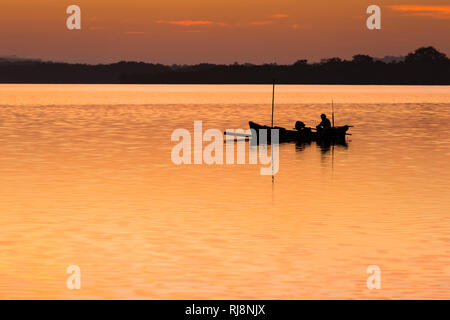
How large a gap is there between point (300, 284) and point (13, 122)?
185ft

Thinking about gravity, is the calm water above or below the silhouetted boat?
below

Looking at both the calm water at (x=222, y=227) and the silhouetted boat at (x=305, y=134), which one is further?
the silhouetted boat at (x=305, y=134)

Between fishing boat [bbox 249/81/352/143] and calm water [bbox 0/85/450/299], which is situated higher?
fishing boat [bbox 249/81/352/143]

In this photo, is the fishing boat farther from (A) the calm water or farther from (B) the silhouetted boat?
(A) the calm water

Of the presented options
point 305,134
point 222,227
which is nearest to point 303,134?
point 305,134

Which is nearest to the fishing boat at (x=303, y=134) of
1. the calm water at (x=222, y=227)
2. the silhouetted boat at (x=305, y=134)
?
the silhouetted boat at (x=305, y=134)

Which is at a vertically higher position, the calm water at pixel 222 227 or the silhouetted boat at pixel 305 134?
the silhouetted boat at pixel 305 134

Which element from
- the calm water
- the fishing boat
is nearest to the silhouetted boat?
the fishing boat

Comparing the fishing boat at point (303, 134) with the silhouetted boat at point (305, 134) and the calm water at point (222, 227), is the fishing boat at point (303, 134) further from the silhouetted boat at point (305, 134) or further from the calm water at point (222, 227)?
the calm water at point (222, 227)

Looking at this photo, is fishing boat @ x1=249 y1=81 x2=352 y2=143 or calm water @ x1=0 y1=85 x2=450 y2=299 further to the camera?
fishing boat @ x1=249 y1=81 x2=352 y2=143

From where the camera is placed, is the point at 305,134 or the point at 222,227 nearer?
the point at 222,227

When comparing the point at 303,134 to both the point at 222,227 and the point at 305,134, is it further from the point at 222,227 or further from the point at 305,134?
the point at 222,227
